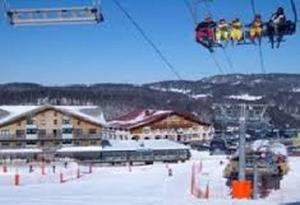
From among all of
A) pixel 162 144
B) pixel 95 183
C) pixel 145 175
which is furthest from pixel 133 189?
pixel 162 144

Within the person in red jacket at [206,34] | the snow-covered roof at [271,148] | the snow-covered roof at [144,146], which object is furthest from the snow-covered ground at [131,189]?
the snow-covered roof at [144,146]

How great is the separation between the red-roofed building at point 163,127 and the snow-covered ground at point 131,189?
141ft

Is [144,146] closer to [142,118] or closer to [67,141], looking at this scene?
[67,141]

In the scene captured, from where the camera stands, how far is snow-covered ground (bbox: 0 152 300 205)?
27.2 m

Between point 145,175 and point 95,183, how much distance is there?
31.3 ft

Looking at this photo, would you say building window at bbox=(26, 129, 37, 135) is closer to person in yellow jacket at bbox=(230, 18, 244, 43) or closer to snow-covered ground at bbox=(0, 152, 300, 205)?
snow-covered ground at bbox=(0, 152, 300, 205)

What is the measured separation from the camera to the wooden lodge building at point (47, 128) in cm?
8338

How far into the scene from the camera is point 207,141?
11044 centimetres

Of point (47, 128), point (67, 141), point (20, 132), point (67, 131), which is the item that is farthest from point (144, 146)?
point (20, 132)

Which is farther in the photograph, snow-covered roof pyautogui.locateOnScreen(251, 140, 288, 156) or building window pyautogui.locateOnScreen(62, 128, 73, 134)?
building window pyautogui.locateOnScreen(62, 128, 73, 134)

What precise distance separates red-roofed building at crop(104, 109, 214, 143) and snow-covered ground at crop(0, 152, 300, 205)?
1695 inches

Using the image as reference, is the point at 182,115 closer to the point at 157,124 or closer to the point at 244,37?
the point at 157,124

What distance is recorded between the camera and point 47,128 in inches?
3339

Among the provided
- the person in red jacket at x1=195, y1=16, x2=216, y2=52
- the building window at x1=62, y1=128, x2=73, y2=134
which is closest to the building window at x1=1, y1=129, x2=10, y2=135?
the building window at x1=62, y1=128, x2=73, y2=134
